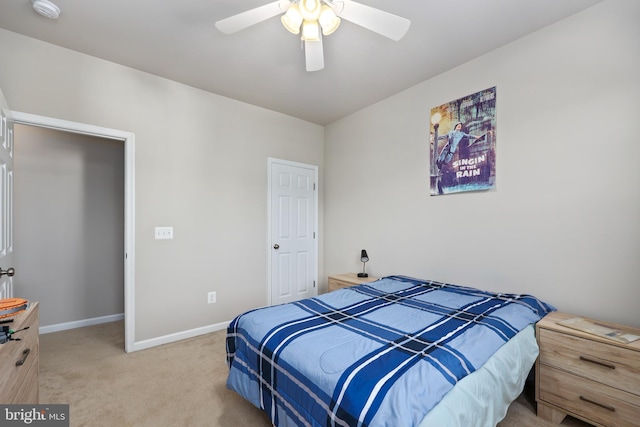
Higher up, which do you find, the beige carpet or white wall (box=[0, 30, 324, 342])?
white wall (box=[0, 30, 324, 342])

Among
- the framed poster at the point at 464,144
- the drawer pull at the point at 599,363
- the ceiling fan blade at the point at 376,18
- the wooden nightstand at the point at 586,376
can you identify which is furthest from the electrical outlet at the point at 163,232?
the drawer pull at the point at 599,363

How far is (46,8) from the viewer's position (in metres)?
1.88

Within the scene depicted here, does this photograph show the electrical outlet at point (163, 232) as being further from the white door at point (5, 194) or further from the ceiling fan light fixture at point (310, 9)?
the ceiling fan light fixture at point (310, 9)

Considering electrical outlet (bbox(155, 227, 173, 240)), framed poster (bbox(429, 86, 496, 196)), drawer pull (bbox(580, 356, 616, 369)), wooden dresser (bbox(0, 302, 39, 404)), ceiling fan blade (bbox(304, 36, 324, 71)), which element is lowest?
drawer pull (bbox(580, 356, 616, 369))

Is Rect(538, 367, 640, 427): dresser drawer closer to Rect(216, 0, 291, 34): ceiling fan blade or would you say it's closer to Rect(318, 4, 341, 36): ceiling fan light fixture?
Rect(318, 4, 341, 36): ceiling fan light fixture

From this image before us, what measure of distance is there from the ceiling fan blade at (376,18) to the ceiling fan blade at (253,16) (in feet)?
1.07

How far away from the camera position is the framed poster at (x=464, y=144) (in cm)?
242

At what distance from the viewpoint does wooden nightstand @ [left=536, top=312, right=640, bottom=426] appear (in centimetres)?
147

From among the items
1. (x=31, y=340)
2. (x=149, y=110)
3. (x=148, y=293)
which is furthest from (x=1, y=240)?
(x=149, y=110)

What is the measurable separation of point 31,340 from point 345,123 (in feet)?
11.5

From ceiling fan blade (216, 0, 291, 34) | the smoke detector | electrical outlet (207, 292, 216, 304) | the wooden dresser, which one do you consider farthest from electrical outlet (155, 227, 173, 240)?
ceiling fan blade (216, 0, 291, 34)

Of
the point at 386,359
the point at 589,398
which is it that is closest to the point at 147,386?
the point at 386,359

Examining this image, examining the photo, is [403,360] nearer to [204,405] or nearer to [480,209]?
[204,405]

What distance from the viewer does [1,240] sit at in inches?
72.6
